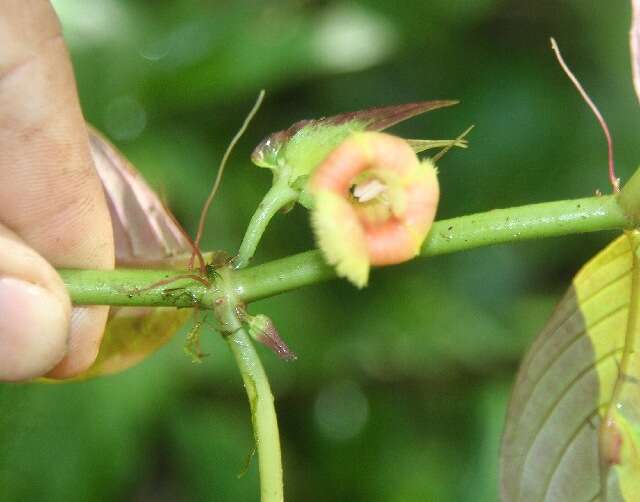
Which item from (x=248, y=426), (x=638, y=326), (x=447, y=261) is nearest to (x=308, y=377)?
(x=248, y=426)

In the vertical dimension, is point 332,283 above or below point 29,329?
above

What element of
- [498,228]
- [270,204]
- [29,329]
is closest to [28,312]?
[29,329]

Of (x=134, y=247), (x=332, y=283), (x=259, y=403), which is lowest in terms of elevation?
(x=259, y=403)

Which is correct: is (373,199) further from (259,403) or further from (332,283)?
(332,283)

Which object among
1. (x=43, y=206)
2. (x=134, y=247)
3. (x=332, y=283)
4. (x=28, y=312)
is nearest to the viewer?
(x=28, y=312)

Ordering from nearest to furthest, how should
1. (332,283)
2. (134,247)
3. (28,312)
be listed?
(28,312), (134,247), (332,283)

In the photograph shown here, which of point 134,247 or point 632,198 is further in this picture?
point 134,247

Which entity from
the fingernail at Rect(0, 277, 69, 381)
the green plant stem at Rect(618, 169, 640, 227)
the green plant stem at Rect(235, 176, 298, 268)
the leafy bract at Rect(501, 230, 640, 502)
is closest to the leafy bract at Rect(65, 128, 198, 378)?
the fingernail at Rect(0, 277, 69, 381)
